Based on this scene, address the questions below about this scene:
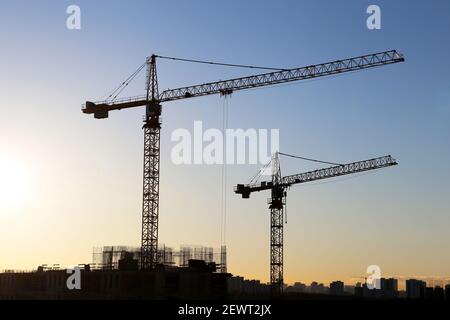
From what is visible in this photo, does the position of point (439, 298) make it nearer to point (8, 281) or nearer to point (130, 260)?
point (130, 260)

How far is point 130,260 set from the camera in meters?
134

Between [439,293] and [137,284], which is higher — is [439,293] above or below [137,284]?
below

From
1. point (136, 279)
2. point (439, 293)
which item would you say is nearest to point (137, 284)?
point (136, 279)

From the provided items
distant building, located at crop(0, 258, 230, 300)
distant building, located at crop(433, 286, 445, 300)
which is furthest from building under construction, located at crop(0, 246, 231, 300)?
distant building, located at crop(433, 286, 445, 300)

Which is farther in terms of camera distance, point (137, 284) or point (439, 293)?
point (439, 293)

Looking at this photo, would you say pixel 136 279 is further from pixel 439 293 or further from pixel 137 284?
pixel 439 293

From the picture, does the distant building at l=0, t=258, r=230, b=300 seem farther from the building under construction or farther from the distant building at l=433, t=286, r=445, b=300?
the distant building at l=433, t=286, r=445, b=300

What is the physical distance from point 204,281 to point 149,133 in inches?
1035

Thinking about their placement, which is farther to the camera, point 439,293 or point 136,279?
point 439,293

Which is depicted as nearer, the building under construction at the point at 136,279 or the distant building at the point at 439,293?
the building under construction at the point at 136,279

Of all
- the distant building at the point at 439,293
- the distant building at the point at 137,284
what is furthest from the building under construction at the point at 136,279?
the distant building at the point at 439,293

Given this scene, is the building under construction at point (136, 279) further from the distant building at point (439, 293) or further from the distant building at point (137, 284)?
the distant building at point (439, 293)
